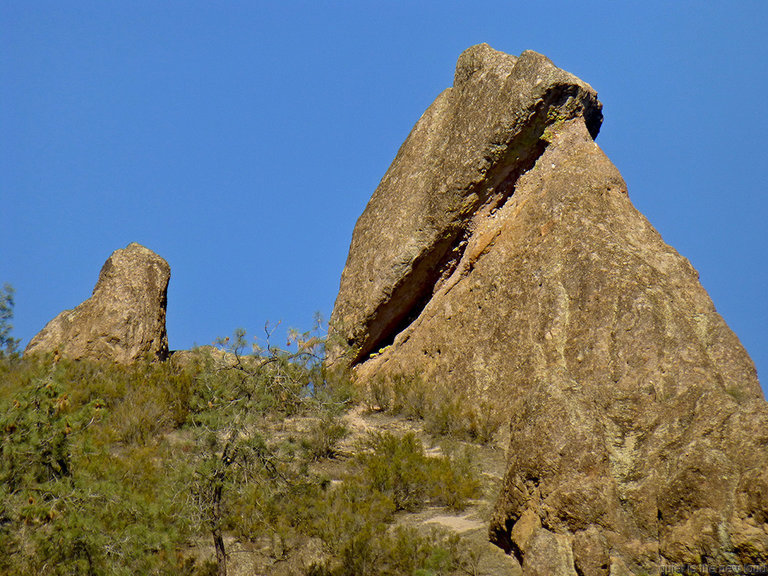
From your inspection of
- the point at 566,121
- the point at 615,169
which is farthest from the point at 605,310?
the point at 566,121

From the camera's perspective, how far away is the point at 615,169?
1275 centimetres

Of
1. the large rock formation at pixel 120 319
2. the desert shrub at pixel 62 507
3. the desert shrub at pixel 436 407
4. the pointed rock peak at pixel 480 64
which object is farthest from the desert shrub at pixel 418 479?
the pointed rock peak at pixel 480 64

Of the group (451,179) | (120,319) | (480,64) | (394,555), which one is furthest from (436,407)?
(480,64)

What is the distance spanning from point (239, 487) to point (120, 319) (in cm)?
679

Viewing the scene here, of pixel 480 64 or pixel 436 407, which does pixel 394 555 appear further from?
pixel 480 64

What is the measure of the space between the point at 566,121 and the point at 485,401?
4502 millimetres

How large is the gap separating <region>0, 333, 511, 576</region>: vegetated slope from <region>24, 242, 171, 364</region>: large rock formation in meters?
2.92

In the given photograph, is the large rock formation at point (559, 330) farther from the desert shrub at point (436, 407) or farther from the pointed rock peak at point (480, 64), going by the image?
the desert shrub at point (436, 407)

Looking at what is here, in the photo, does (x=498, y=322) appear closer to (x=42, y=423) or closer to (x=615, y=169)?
(x=615, y=169)

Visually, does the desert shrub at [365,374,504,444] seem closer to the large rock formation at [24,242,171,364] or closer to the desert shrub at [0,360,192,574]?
the large rock formation at [24,242,171,364]

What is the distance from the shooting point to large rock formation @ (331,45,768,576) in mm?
7281

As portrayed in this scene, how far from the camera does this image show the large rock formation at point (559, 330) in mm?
7281

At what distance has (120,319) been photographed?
14.5 metres

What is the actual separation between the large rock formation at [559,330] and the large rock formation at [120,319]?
2.95 metres
